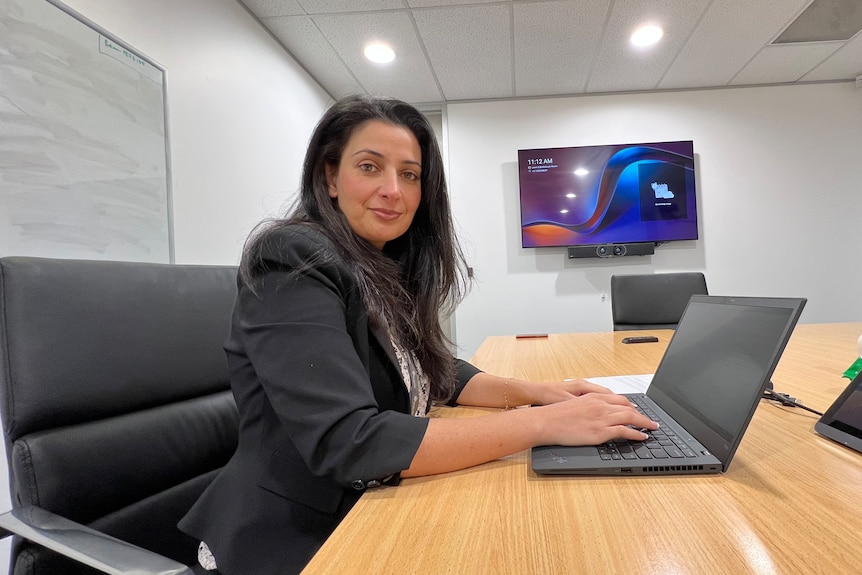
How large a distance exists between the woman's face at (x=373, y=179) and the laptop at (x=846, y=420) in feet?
2.59

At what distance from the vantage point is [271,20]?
235 cm

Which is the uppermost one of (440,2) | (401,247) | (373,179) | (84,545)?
(440,2)

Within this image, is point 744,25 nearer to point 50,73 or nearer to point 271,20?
point 271,20

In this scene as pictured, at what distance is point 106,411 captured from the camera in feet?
2.20

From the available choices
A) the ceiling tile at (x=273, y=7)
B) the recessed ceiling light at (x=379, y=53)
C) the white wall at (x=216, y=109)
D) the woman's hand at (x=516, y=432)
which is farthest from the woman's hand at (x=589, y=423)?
the recessed ceiling light at (x=379, y=53)

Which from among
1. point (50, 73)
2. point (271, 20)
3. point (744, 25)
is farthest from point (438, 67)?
point (50, 73)

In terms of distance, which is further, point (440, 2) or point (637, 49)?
point (637, 49)

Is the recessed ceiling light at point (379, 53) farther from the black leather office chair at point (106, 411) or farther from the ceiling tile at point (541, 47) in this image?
the black leather office chair at point (106, 411)

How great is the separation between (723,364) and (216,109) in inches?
87.1

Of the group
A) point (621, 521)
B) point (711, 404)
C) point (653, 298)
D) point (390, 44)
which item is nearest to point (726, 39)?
point (653, 298)

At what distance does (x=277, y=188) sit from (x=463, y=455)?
2418mm

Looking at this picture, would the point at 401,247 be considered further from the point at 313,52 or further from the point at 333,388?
the point at 313,52

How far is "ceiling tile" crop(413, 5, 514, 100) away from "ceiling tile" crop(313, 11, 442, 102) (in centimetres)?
8

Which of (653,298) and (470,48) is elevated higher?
(470,48)
